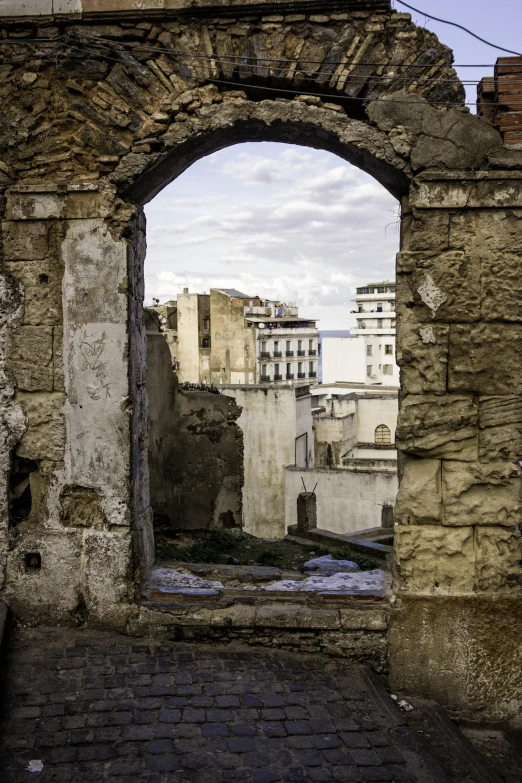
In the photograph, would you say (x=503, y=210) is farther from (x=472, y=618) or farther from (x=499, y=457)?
(x=472, y=618)

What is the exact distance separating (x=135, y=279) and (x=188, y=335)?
3347 cm

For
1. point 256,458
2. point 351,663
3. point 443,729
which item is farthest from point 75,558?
point 256,458

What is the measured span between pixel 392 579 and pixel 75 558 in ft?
7.04

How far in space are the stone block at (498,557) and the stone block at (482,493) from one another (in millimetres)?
75

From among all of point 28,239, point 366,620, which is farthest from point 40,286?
point 366,620

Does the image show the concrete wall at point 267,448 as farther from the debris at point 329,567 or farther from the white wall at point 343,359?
the white wall at point 343,359

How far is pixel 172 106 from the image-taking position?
4449mm

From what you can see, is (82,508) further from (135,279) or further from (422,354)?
(422,354)

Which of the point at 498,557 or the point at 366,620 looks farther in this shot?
the point at 366,620

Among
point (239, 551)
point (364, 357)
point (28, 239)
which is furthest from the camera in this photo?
point (364, 357)

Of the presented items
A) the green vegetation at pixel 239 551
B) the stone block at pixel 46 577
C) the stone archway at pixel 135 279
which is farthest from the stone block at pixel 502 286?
the stone block at pixel 46 577

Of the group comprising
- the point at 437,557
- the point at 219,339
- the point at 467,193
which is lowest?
the point at 437,557

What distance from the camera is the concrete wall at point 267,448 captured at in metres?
24.9

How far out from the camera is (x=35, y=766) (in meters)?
3.35
